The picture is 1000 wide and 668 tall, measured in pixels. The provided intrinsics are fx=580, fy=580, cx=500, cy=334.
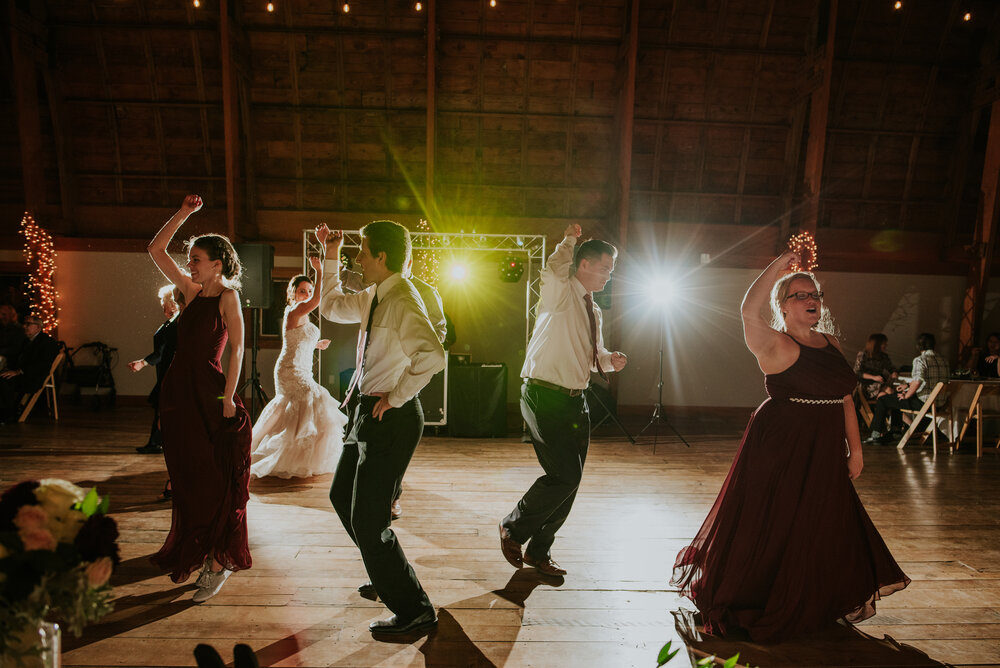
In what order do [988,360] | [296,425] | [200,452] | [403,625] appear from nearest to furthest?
1. [403,625]
2. [200,452]
3. [296,425]
4. [988,360]

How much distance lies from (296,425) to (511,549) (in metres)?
2.69

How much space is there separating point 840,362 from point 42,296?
1050 cm

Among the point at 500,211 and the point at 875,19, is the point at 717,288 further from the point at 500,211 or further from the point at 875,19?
the point at 875,19

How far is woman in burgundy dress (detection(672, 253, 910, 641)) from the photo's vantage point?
2493 millimetres

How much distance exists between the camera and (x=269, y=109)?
875 centimetres

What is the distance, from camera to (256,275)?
671 cm

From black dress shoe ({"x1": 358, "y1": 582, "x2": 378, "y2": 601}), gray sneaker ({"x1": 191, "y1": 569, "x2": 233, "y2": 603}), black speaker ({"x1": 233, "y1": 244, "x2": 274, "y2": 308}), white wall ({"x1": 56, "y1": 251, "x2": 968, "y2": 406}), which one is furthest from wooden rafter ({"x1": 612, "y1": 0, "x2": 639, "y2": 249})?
gray sneaker ({"x1": 191, "y1": 569, "x2": 233, "y2": 603})

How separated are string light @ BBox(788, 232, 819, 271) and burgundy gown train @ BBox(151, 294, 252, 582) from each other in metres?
8.39

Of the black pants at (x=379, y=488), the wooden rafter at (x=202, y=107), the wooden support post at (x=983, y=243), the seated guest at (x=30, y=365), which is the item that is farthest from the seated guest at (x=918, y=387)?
the seated guest at (x=30, y=365)

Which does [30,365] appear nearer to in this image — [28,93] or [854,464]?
[28,93]

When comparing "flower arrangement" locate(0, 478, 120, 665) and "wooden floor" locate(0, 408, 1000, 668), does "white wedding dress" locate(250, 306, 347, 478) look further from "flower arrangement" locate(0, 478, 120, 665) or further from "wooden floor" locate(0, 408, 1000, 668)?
"flower arrangement" locate(0, 478, 120, 665)

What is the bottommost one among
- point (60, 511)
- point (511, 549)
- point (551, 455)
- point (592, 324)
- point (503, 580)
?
point (503, 580)

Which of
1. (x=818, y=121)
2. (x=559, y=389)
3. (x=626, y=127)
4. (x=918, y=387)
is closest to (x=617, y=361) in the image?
(x=559, y=389)

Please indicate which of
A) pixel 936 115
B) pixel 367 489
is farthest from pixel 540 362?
pixel 936 115
